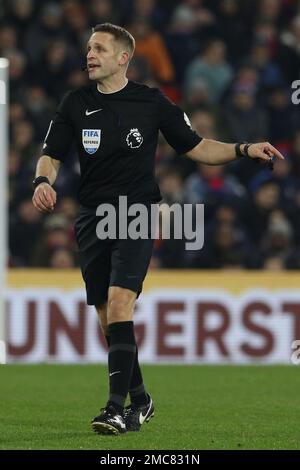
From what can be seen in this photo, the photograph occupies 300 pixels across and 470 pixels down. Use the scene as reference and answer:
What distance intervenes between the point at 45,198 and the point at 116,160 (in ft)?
1.51

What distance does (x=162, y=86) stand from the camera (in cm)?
1470

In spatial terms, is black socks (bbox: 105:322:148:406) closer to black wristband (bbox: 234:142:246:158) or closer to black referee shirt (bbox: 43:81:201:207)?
black referee shirt (bbox: 43:81:201:207)

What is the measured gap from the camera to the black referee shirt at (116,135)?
672cm

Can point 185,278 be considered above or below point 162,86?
below

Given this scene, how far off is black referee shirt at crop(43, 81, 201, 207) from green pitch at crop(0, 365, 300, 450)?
1.24m

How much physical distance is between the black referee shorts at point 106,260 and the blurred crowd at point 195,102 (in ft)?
18.5

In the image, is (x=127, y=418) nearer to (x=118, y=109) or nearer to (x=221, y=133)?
(x=118, y=109)

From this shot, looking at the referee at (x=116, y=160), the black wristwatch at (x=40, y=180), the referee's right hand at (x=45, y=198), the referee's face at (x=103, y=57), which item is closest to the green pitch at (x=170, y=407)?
the referee at (x=116, y=160)

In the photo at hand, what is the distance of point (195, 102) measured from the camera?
14.0 m
